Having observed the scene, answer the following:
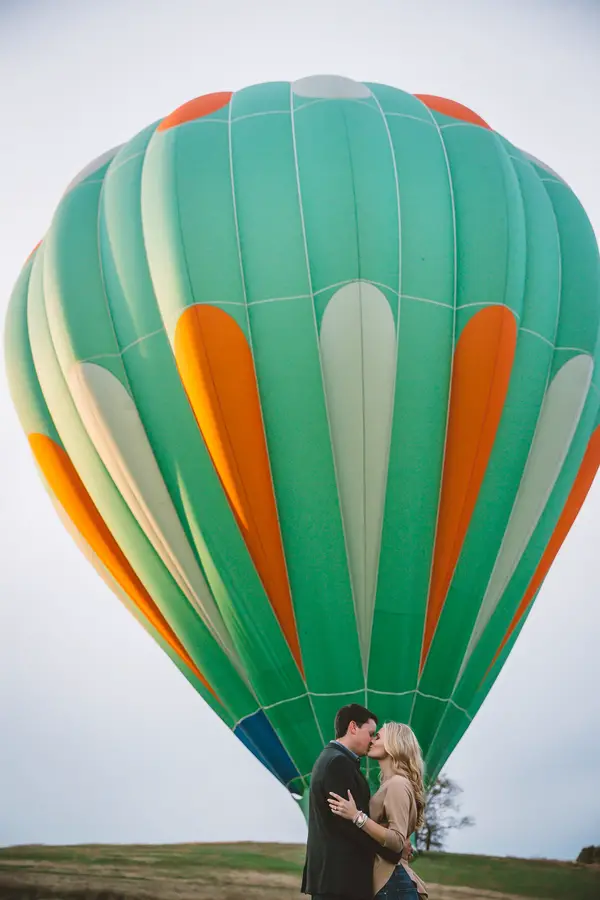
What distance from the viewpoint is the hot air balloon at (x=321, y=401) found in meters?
6.28

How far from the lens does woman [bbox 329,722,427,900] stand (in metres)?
3.55

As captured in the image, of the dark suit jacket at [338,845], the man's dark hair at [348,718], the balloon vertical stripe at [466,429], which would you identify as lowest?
the dark suit jacket at [338,845]

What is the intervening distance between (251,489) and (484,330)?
1.47 metres

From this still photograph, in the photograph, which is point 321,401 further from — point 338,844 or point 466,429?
point 338,844

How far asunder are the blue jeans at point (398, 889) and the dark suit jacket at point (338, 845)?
42 mm

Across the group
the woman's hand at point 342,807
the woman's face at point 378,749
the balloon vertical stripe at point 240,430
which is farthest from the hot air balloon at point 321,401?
the woman's hand at point 342,807

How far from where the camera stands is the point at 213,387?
6.36m

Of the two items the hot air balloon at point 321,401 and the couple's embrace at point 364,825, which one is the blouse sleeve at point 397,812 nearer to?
the couple's embrace at point 364,825

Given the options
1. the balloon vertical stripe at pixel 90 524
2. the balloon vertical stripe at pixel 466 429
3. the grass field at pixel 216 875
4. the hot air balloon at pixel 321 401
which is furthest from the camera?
the grass field at pixel 216 875

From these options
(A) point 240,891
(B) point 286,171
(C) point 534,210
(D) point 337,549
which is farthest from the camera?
(A) point 240,891

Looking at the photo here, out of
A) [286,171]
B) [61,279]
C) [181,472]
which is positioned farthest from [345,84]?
[181,472]

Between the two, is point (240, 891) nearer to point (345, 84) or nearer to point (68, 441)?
point (68, 441)

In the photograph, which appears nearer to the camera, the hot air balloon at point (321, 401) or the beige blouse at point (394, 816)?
the beige blouse at point (394, 816)

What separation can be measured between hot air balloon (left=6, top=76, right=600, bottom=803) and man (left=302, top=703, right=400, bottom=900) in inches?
95.3
